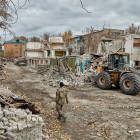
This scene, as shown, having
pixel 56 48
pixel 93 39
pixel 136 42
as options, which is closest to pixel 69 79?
pixel 136 42

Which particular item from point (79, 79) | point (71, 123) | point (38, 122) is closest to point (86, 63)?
point (79, 79)

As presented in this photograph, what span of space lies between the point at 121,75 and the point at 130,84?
3.54ft

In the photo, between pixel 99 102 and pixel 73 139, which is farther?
pixel 99 102

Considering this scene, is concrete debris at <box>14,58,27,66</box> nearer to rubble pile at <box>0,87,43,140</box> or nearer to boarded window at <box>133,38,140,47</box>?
boarded window at <box>133,38,140,47</box>

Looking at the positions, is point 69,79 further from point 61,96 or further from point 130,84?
point 61,96

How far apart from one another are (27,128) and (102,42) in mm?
21857

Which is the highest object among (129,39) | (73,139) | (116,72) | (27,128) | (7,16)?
(129,39)

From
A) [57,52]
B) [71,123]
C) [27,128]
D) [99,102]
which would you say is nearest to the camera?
[27,128]

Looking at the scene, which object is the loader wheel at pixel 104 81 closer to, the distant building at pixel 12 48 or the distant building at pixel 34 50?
the distant building at pixel 34 50

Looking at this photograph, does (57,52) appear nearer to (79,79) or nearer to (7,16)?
(79,79)

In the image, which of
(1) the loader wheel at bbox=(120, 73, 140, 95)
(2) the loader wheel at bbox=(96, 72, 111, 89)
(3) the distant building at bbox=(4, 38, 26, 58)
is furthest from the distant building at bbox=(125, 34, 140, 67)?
(3) the distant building at bbox=(4, 38, 26, 58)

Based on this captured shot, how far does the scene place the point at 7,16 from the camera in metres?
4.16

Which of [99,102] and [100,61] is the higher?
[100,61]

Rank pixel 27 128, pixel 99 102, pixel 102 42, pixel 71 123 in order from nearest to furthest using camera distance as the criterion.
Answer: pixel 27 128 < pixel 71 123 < pixel 99 102 < pixel 102 42
